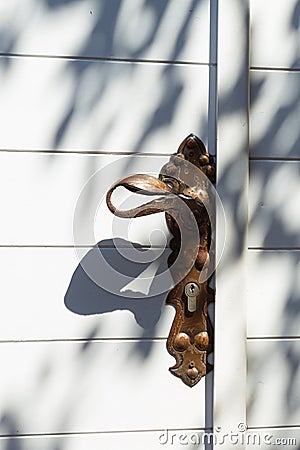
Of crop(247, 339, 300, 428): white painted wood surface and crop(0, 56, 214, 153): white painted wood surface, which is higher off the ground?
crop(0, 56, 214, 153): white painted wood surface

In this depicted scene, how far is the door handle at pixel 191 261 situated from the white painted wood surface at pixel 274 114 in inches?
4.2

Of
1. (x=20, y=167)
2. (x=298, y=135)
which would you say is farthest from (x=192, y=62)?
(x=20, y=167)

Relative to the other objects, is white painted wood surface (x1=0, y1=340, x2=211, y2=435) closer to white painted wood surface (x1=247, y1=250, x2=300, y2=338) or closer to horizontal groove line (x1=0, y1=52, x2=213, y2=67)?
white painted wood surface (x1=247, y1=250, x2=300, y2=338)

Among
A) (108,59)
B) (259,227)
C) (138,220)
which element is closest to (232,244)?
(259,227)

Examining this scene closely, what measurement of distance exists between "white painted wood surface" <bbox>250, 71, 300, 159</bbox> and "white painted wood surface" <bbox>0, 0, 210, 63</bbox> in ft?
0.41

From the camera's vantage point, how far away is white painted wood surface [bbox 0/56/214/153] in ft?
3.87

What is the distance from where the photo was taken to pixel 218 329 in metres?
1.24

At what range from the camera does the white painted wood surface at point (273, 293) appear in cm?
127

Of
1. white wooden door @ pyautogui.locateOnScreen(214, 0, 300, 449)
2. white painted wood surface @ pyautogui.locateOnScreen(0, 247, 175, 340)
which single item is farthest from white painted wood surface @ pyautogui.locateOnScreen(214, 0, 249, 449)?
white painted wood surface @ pyautogui.locateOnScreen(0, 247, 175, 340)

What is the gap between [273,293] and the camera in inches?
50.3

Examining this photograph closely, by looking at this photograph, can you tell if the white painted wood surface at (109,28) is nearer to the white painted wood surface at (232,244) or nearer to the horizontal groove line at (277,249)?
the white painted wood surface at (232,244)

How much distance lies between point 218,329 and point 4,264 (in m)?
0.41

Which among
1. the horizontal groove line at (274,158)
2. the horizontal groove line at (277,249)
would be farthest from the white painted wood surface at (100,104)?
the horizontal groove line at (277,249)

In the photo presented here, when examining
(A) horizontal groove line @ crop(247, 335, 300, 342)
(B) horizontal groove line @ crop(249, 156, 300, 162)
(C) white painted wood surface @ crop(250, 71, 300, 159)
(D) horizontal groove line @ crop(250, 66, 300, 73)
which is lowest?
(A) horizontal groove line @ crop(247, 335, 300, 342)
